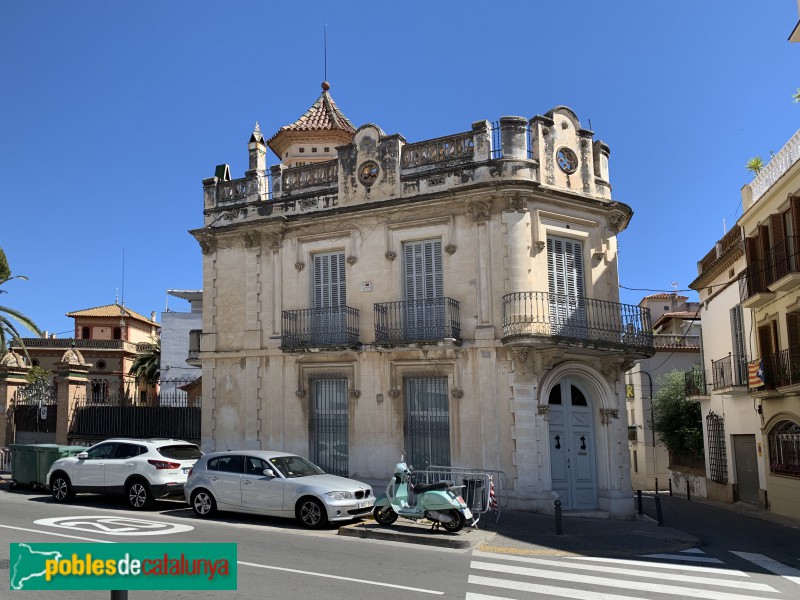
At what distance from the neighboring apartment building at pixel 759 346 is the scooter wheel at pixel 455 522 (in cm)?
1129

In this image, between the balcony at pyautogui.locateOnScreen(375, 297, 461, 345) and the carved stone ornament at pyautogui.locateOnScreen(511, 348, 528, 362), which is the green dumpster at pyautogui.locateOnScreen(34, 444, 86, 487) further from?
the carved stone ornament at pyautogui.locateOnScreen(511, 348, 528, 362)

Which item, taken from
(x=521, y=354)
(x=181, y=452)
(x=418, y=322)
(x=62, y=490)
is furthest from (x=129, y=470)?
(x=521, y=354)

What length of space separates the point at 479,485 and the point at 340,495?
2912 millimetres

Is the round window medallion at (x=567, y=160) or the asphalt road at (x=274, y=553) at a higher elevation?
the round window medallion at (x=567, y=160)

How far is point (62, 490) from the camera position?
58.4ft

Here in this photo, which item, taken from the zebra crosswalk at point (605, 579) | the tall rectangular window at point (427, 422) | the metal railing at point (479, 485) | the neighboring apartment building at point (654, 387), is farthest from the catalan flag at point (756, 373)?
the neighboring apartment building at point (654, 387)

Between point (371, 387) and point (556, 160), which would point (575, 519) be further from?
point (556, 160)

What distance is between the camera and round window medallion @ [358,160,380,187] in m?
20.3

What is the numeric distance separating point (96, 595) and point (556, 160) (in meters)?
15.2

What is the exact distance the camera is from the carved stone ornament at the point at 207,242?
22.4m

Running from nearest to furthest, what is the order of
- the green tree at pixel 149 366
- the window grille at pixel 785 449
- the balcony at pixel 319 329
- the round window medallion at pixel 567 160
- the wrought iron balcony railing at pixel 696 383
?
the round window medallion at pixel 567 160 → the balcony at pixel 319 329 → the window grille at pixel 785 449 → the wrought iron balcony railing at pixel 696 383 → the green tree at pixel 149 366

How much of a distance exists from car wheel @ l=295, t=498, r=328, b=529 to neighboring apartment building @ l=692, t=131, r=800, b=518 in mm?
13295

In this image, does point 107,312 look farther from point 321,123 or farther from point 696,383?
point 696,383

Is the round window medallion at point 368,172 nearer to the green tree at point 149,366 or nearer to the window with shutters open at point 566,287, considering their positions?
the window with shutters open at point 566,287
